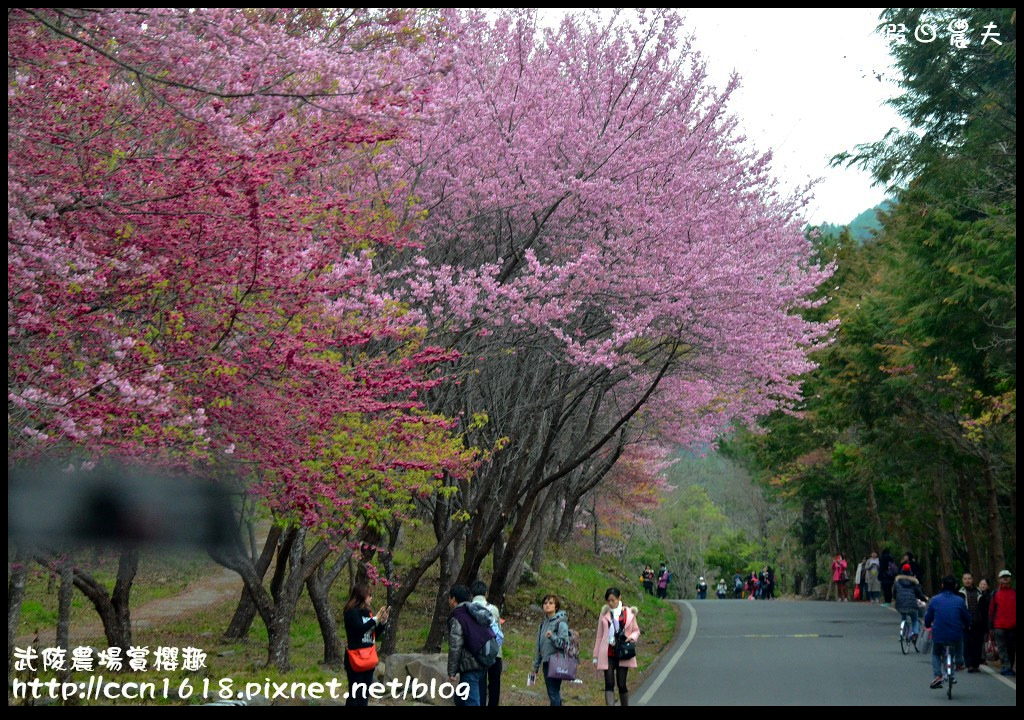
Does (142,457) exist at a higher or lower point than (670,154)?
lower

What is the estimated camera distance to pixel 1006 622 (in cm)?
1722

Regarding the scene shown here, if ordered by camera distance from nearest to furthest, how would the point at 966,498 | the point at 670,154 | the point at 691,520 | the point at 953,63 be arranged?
the point at 953,63, the point at 670,154, the point at 966,498, the point at 691,520

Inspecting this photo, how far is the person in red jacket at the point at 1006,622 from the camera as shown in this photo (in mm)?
17234

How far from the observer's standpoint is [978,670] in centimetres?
1825

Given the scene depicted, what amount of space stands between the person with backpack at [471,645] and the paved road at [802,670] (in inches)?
156

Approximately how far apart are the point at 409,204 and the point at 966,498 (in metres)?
20.9

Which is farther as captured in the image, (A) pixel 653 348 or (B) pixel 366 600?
(A) pixel 653 348

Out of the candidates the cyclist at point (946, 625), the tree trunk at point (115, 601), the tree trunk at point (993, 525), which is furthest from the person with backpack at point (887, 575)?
the tree trunk at point (115, 601)

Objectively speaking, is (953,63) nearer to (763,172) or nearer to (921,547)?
(763,172)

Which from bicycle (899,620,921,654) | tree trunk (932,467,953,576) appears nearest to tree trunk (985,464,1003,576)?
tree trunk (932,467,953,576)

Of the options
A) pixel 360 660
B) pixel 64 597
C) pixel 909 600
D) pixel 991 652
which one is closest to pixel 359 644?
pixel 360 660

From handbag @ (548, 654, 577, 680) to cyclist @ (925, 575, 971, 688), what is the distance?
5.75 m

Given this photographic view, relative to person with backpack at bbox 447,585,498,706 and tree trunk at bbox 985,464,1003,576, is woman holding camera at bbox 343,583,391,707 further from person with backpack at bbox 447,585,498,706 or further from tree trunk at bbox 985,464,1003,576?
tree trunk at bbox 985,464,1003,576

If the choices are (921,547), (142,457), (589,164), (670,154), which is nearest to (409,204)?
(589,164)
